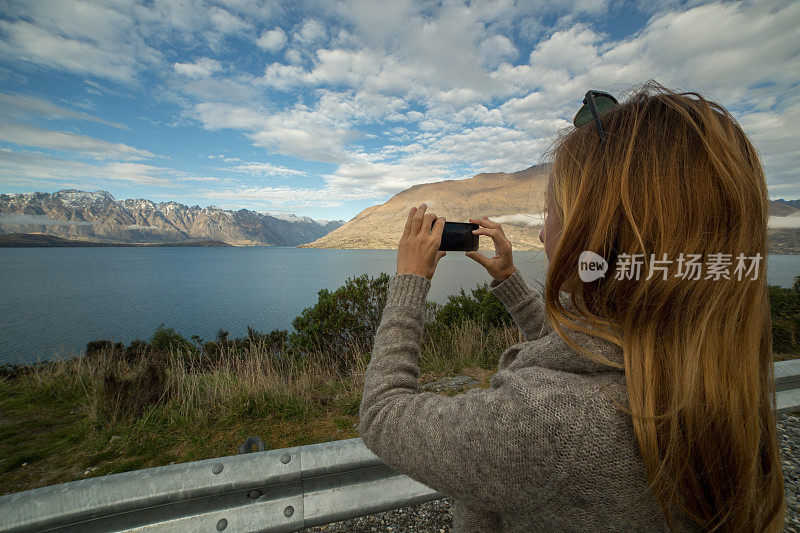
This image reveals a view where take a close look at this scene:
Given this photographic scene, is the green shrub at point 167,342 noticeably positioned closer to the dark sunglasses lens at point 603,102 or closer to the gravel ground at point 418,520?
the gravel ground at point 418,520

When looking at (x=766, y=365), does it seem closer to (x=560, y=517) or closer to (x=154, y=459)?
(x=560, y=517)

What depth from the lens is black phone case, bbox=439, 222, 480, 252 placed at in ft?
4.42

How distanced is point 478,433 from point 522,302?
93 centimetres

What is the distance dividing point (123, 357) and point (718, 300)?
1006 cm

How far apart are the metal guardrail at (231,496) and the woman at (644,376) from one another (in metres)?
0.90

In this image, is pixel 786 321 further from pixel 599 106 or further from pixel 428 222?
pixel 428 222

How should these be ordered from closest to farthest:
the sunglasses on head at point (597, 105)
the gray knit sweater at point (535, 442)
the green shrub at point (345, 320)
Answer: the gray knit sweater at point (535, 442), the sunglasses on head at point (597, 105), the green shrub at point (345, 320)

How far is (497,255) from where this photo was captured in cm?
157

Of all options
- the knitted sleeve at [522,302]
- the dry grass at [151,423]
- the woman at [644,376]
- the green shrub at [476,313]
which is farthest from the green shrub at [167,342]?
the woman at [644,376]

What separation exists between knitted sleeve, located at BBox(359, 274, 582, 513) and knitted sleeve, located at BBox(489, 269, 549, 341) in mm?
723

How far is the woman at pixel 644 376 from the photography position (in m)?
0.68

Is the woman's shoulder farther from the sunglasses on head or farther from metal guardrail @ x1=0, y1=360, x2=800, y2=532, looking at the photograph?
metal guardrail @ x1=0, y1=360, x2=800, y2=532

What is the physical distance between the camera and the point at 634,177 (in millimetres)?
771

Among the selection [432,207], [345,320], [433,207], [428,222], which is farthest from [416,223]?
[433,207]
